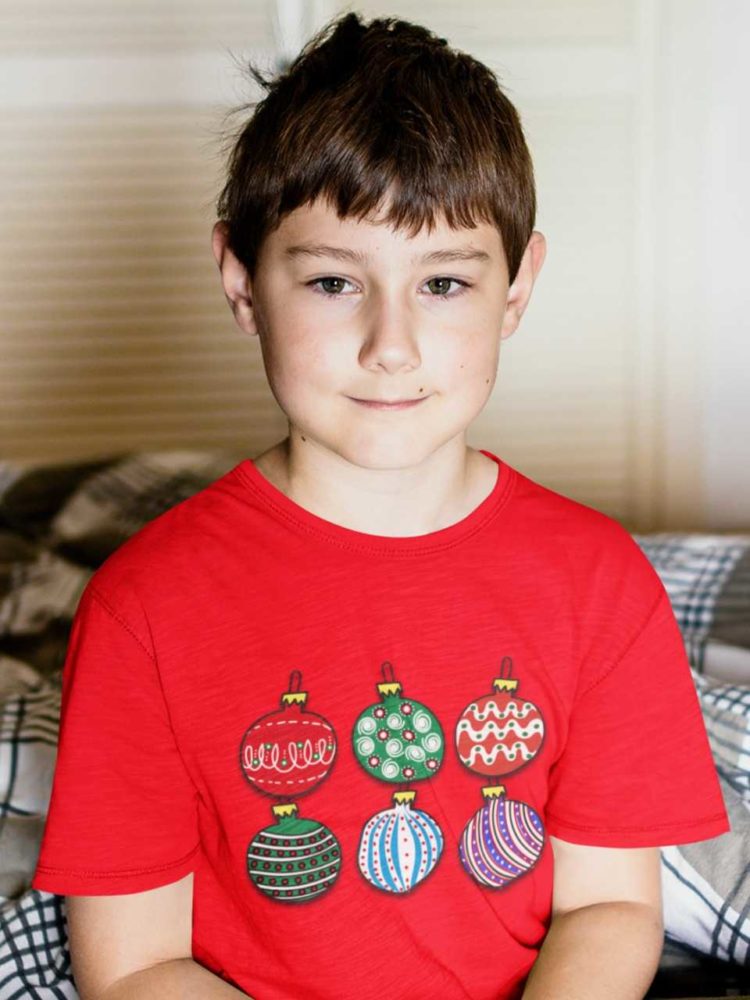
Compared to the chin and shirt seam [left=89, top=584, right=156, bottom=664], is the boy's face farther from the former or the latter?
shirt seam [left=89, top=584, right=156, bottom=664]

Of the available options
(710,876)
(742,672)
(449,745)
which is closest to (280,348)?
(449,745)

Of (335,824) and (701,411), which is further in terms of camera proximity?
(701,411)

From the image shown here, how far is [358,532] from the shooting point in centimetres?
99

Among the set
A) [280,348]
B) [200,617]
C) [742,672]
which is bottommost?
[742,672]

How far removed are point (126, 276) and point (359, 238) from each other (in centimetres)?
174

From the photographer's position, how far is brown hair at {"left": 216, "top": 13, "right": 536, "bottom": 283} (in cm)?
90

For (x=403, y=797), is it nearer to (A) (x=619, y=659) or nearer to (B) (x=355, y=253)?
(A) (x=619, y=659)

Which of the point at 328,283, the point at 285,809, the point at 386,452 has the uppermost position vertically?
the point at 328,283

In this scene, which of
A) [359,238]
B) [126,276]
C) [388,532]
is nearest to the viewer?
[359,238]

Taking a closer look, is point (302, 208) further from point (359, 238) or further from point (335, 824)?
point (335, 824)

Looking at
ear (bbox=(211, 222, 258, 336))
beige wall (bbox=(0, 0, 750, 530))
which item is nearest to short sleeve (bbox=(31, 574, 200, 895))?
ear (bbox=(211, 222, 258, 336))

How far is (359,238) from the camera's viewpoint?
89 cm

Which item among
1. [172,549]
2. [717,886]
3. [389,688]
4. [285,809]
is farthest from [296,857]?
[717,886]

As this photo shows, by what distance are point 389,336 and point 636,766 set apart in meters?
0.38
